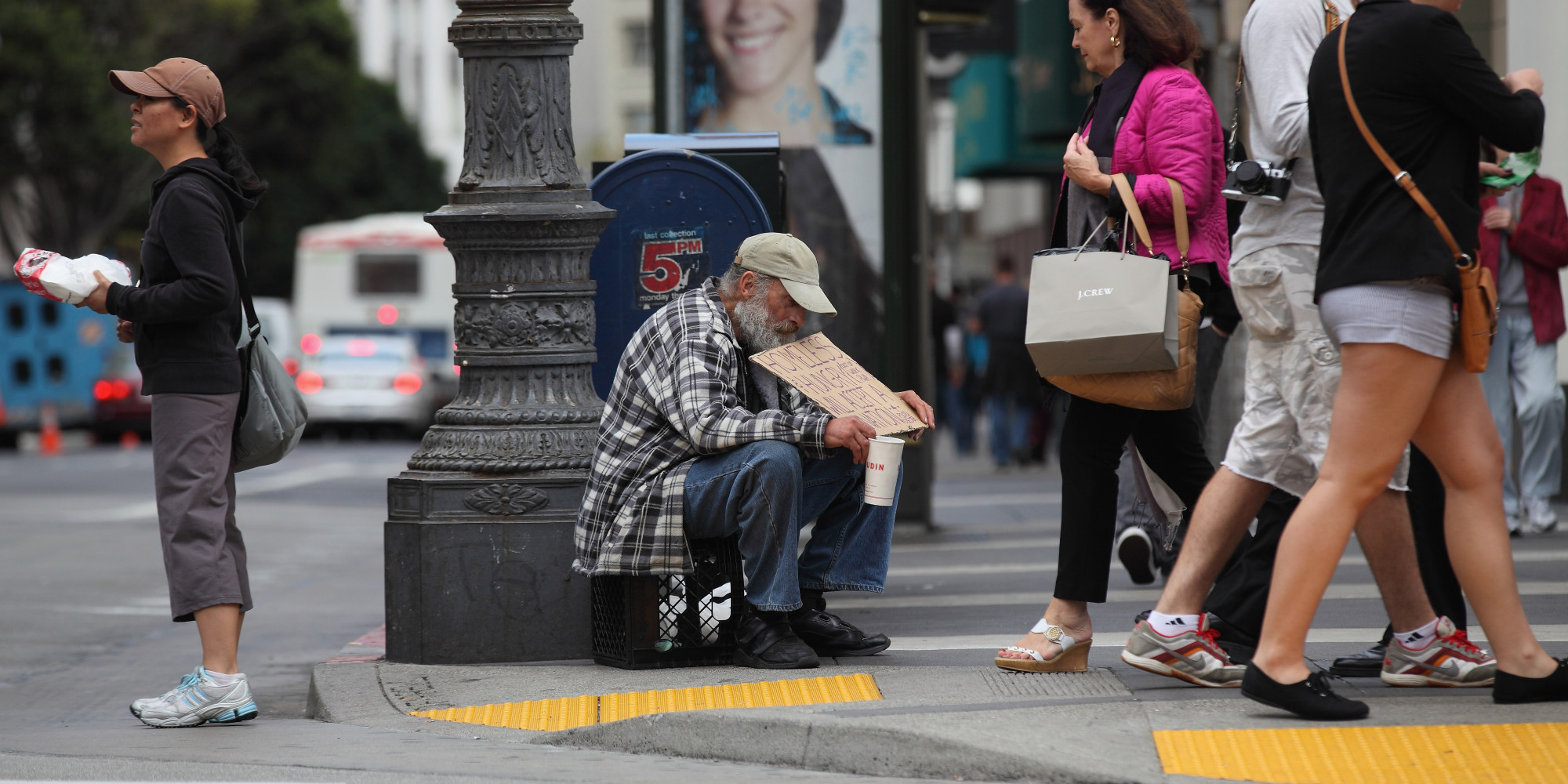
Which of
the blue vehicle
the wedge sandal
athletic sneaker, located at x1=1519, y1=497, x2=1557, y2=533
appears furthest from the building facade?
the wedge sandal

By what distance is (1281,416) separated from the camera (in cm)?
430

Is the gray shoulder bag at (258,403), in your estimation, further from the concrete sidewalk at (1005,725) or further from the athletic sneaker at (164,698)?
the concrete sidewalk at (1005,725)

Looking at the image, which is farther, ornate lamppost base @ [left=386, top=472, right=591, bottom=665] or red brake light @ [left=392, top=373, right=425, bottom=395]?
red brake light @ [left=392, top=373, right=425, bottom=395]

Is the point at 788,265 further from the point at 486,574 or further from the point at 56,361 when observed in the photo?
the point at 56,361

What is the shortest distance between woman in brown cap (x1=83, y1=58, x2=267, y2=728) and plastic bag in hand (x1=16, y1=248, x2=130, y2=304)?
0.04m

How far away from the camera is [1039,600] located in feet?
21.0

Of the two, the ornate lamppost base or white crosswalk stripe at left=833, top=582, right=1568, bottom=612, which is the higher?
the ornate lamppost base

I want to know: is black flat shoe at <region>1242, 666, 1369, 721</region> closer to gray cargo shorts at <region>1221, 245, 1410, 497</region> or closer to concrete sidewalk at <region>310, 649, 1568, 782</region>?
concrete sidewalk at <region>310, 649, 1568, 782</region>

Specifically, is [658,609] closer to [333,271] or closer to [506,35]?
[506,35]

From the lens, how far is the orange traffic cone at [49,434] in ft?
74.7

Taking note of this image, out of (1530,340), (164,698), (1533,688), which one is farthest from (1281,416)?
(1530,340)

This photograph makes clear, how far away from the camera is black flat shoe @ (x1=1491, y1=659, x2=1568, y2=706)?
4.01m

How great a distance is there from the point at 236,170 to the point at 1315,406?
292 centimetres

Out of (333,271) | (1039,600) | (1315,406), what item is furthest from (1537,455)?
(333,271)
